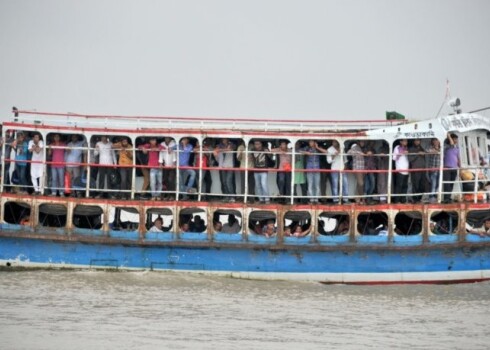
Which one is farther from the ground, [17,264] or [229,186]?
[229,186]

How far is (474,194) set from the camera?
32.5 m

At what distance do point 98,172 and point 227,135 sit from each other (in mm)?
3594

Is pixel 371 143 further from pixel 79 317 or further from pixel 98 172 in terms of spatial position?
pixel 79 317

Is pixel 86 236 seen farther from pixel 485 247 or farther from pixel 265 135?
pixel 485 247

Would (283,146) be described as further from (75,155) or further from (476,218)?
(75,155)

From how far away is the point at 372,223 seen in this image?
108ft

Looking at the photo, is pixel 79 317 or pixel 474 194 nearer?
pixel 79 317

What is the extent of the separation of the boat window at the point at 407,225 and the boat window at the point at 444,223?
0.39m

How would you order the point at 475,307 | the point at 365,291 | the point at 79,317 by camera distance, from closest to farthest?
the point at 79,317
the point at 475,307
the point at 365,291

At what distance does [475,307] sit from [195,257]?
7.37 m

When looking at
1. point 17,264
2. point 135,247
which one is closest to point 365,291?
point 135,247

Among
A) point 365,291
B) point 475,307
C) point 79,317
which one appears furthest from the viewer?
point 365,291

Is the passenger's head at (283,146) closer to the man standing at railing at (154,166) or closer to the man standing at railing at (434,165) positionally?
the man standing at railing at (154,166)

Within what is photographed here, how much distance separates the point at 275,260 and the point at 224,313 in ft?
15.1
